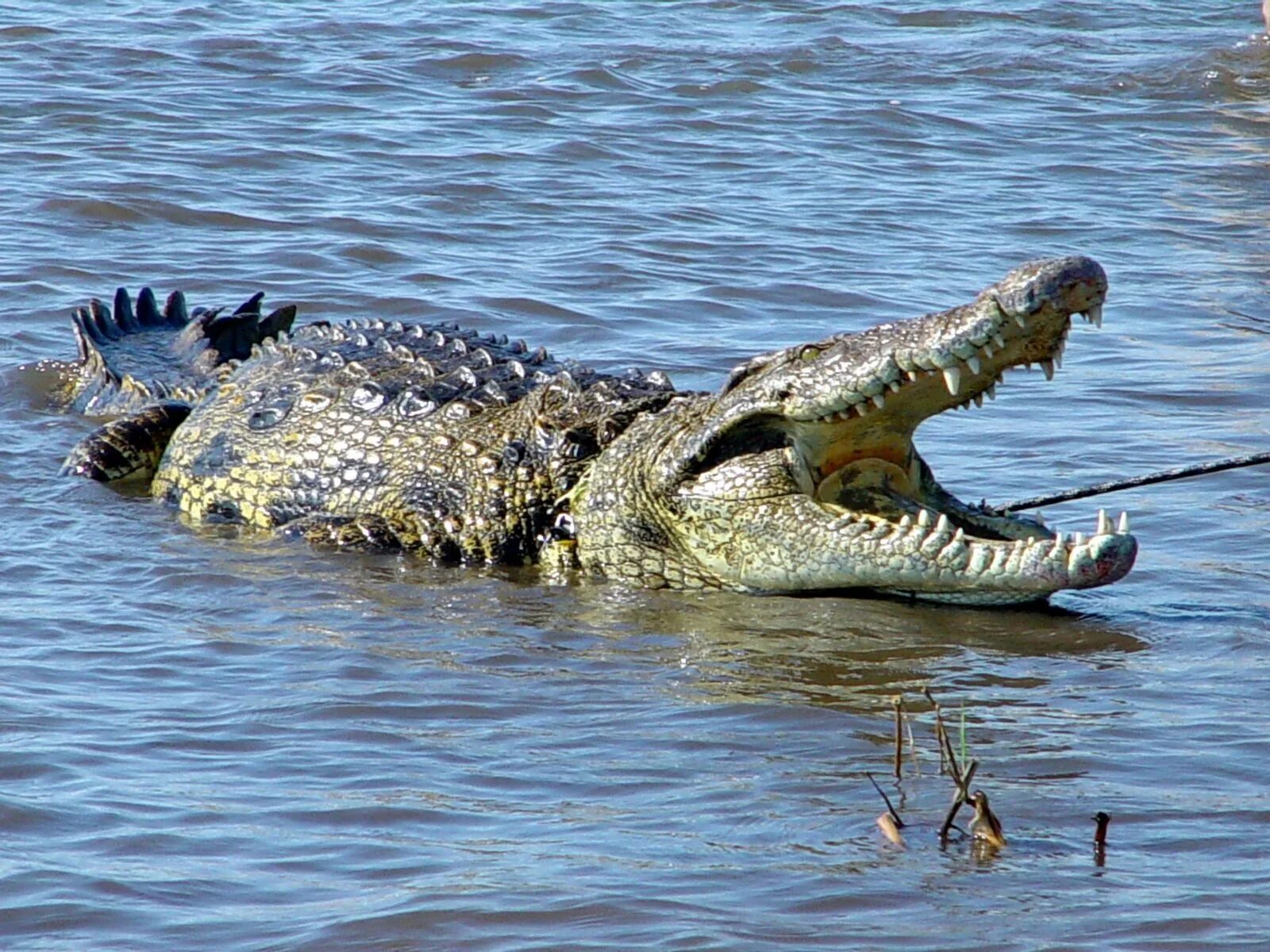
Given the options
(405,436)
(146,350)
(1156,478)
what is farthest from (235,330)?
(1156,478)

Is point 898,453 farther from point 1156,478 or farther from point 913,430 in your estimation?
point 1156,478

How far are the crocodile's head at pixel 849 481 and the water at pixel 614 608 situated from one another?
0.15 m

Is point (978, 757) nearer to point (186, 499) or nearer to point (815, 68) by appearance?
point (186, 499)

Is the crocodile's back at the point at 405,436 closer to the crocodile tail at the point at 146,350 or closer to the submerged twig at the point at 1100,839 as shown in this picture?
the crocodile tail at the point at 146,350

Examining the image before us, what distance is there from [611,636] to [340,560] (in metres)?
1.12

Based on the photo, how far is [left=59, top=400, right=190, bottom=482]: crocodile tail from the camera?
734 centimetres

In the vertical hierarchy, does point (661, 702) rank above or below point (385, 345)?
below

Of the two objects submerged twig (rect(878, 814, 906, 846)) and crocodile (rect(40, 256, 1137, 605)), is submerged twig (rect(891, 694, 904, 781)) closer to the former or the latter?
submerged twig (rect(878, 814, 906, 846))

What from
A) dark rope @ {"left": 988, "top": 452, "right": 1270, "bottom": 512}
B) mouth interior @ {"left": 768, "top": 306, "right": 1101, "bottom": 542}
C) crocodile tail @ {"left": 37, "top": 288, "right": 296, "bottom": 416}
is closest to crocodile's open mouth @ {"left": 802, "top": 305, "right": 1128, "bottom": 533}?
mouth interior @ {"left": 768, "top": 306, "right": 1101, "bottom": 542}

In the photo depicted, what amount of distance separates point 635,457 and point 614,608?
1.64ft

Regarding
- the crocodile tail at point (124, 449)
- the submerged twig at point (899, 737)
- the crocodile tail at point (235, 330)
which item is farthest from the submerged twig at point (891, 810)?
the crocodile tail at point (235, 330)

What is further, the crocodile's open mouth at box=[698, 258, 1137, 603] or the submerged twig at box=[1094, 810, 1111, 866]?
the crocodile's open mouth at box=[698, 258, 1137, 603]

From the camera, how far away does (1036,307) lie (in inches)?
206

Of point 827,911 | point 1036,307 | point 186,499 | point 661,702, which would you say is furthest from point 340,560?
point 827,911
